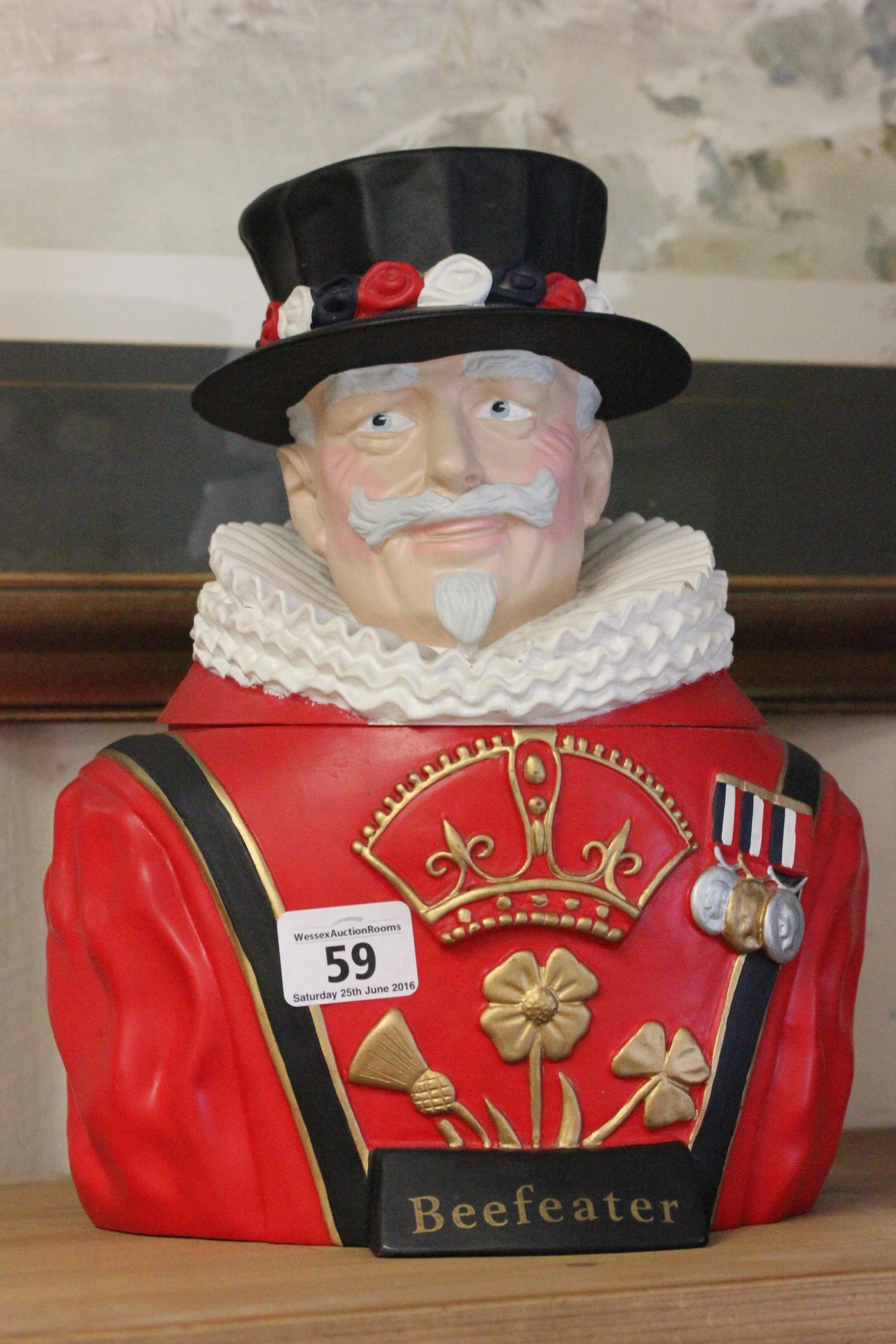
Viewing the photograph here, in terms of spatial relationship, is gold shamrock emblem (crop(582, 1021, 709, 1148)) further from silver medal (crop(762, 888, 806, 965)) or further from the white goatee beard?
the white goatee beard

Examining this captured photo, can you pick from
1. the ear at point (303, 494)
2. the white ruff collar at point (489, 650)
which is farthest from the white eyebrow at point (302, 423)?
the white ruff collar at point (489, 650)

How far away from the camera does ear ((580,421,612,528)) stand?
5.22 feet

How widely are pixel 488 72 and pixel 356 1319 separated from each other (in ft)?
5.23

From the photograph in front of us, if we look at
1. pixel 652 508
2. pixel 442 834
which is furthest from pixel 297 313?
pixel 652 508

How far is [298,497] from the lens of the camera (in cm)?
159

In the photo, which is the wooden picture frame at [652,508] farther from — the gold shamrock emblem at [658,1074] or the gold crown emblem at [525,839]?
the gold shamrock emblem at [658,1074]

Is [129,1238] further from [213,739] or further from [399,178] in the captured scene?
[399,178]

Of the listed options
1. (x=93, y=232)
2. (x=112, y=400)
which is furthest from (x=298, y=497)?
(x=93, y=232)

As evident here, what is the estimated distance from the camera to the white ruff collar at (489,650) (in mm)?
1386

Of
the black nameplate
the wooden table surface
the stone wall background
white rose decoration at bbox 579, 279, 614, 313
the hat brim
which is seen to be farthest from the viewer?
the stone wall background

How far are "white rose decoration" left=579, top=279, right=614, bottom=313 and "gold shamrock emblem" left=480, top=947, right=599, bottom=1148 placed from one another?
60cm

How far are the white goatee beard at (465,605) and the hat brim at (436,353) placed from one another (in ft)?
0.67

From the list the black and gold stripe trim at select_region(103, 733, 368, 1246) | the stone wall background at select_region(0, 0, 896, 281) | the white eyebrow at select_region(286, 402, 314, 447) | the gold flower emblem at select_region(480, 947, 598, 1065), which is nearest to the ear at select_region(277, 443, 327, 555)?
the white eyebrow at select_region(286, 402, 314, 447)

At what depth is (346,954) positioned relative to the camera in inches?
53.4
